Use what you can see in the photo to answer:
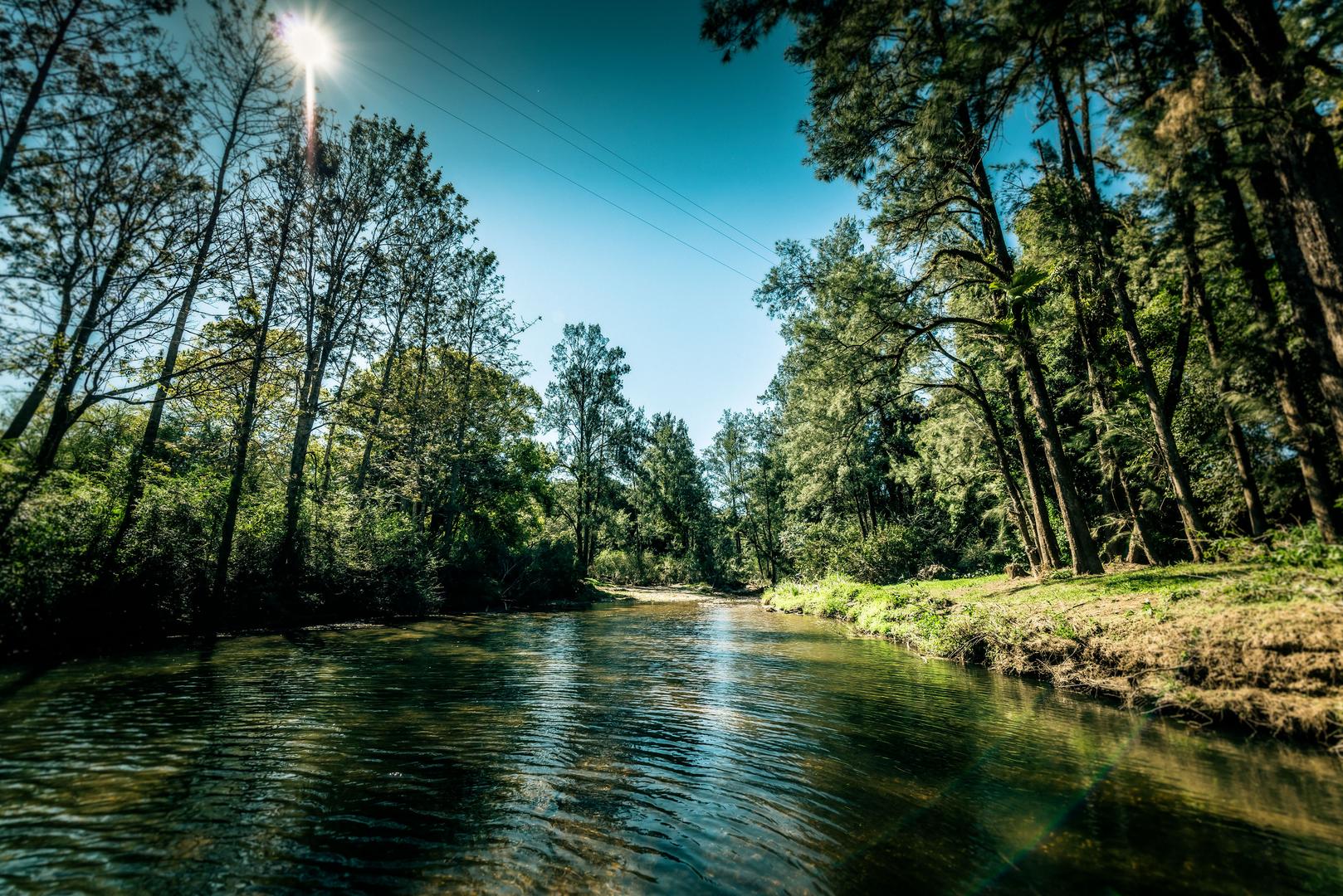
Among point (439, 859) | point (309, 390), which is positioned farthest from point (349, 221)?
point (439, 859)

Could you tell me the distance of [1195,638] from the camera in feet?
21.6

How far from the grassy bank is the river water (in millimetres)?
490

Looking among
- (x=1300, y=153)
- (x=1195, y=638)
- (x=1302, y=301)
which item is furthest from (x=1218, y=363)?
(x=1195, y=638)

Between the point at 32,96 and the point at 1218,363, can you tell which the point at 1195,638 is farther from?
the point at 32,96

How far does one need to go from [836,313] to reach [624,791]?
13768 millimetres

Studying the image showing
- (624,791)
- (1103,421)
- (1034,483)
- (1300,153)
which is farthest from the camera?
(1034,483)

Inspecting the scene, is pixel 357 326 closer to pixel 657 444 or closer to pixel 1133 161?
pixel 1133 161

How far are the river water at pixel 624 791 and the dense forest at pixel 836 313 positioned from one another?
16.9 ft

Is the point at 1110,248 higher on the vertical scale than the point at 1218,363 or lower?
higher

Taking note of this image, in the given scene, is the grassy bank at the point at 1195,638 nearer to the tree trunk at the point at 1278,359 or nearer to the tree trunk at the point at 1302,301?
the tree trunk at the point at 1278,359

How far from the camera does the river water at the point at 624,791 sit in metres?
3.25

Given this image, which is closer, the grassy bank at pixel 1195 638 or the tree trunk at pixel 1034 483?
the grassy bank at pixel 1195 638

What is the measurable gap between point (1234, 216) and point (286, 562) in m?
22.8

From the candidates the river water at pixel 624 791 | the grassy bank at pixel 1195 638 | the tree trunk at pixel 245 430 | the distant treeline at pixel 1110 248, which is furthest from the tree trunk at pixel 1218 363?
the tree trunk at pixel 245 430
